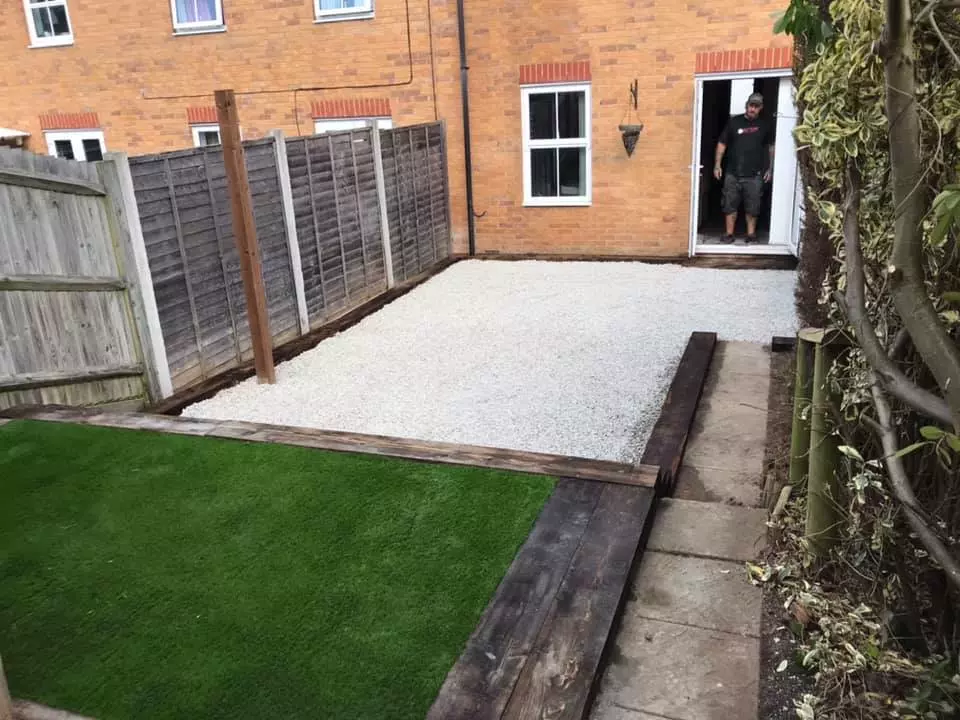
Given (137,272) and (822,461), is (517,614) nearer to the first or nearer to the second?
(822,461)

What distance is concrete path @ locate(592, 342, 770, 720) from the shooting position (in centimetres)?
232

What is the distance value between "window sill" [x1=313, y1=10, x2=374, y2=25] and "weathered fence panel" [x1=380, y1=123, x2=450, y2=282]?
1.74 m

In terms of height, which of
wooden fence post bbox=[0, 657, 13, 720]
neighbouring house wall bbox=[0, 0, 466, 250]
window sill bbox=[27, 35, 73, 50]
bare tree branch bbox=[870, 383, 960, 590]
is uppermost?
window sill bbox=[27, 35, 73, 50]

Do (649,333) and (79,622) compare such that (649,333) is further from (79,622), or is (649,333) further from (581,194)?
(79,622)

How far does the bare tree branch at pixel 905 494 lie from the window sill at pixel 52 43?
13540 mm

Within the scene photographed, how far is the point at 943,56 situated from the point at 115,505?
11.9ft

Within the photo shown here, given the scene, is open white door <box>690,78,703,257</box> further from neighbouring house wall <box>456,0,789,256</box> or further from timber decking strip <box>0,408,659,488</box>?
timber decking strip <box>0,408,659,488</box>

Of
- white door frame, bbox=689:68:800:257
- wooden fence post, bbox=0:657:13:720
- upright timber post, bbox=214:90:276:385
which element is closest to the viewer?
wooden fence post, bbox=0:657:13:720

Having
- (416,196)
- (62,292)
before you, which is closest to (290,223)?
(62,292)

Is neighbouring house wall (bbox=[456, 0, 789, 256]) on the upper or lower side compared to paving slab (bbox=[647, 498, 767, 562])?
upper

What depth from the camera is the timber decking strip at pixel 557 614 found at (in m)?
2.27

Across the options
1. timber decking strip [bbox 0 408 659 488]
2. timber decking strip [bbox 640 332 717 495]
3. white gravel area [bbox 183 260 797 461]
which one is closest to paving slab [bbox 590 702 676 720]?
timber decking strip [bbox 0 408 659 488]

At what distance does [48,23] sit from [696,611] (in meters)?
13.8

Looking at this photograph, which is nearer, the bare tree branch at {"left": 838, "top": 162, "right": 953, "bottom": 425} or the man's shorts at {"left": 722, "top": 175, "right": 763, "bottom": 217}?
the bare tree branch at {"left": 838, "top": 162, "right": 953, "bottom": 425}
